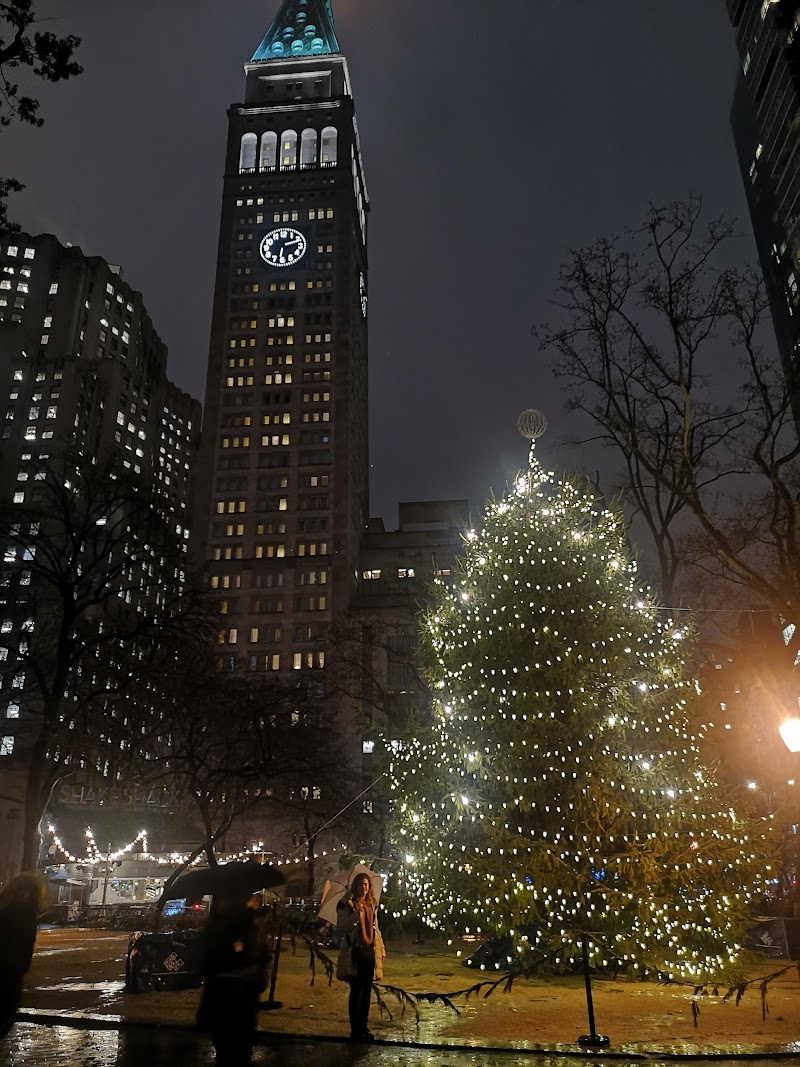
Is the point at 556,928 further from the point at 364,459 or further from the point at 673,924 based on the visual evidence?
the point at 364,459

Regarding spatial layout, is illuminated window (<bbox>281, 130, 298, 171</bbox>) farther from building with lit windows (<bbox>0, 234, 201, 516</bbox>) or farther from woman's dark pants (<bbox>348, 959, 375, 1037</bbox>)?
woman's dark pants (<bbox>348, 959, 375, 1037</bbox>)

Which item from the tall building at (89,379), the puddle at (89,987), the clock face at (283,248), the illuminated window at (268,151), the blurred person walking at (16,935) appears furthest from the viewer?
the illuminated window at (268,151)

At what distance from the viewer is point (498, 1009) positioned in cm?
1078

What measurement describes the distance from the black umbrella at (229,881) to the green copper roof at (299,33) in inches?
6152

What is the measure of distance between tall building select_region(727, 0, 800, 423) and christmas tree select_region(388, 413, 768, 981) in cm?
6201

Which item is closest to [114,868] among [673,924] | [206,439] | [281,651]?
[673,924]

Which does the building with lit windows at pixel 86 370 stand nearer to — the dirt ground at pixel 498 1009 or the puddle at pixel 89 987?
the puddle at pixel 89 987

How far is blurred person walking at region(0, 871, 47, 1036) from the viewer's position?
Answer: 701 cm

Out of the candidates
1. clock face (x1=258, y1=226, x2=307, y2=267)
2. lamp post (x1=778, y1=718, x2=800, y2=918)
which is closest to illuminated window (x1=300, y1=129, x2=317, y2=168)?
clock face (x1=258, y1=226, x2=307, y2=267)

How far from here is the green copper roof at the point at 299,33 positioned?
140 m

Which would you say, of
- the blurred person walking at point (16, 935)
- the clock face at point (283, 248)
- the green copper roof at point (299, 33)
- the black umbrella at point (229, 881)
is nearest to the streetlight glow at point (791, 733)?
the black umbrella at point (229, 881)

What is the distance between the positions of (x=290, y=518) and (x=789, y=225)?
67484 mm

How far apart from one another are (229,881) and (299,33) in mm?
172721

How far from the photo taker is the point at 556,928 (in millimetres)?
12328
